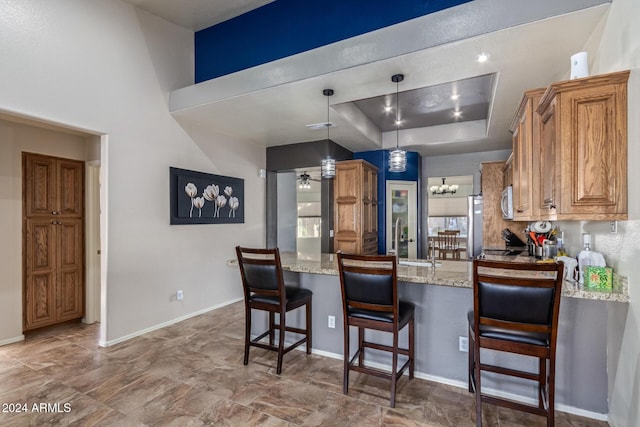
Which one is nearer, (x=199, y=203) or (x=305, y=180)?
(x=199, y=203)

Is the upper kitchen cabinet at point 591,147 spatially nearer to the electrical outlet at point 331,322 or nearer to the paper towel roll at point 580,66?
the paper towel roll at point 580,66

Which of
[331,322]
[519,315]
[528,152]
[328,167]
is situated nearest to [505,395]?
[519,315]

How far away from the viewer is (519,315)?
1834mm

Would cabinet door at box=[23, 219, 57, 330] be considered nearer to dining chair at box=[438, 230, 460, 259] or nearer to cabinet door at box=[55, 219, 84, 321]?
cabinet door at box=[55, 219, 84, 321]

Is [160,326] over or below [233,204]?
below

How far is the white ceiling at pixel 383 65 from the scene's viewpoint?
2271 mm

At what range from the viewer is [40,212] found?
12.2ft

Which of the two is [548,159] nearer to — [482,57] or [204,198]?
[482,57]

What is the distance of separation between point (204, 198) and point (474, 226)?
4.58 m

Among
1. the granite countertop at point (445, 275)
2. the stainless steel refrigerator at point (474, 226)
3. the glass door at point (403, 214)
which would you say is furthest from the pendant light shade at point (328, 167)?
the stainless steel refrigerator at point (474, 226)

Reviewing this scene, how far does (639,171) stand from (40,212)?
17.4 feet

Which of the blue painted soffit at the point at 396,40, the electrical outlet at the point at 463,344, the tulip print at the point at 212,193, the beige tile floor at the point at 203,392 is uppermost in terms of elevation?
the blue painted soffit at the point at 396,40

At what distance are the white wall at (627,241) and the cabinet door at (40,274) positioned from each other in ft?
17.4

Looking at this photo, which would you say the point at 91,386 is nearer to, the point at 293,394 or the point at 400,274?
the point at 293,394
